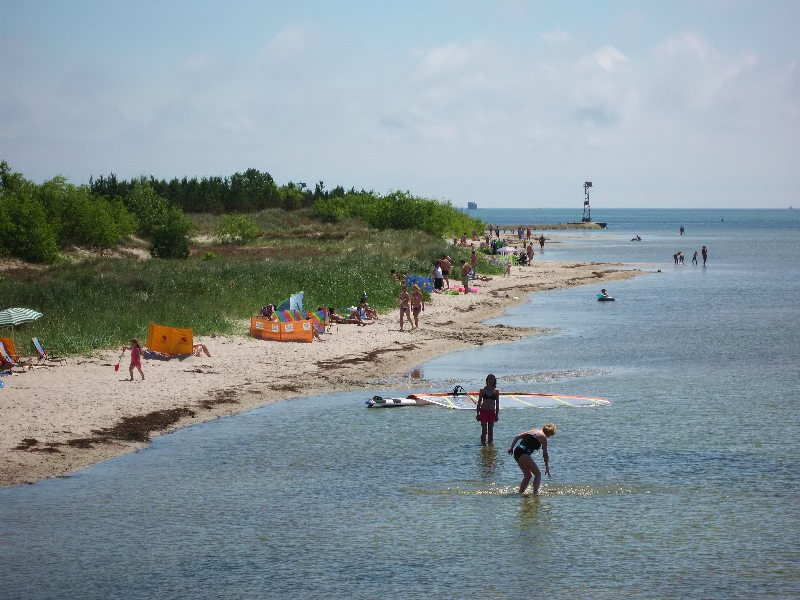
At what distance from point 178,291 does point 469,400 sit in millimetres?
18077

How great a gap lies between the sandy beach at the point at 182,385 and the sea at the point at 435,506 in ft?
2.59

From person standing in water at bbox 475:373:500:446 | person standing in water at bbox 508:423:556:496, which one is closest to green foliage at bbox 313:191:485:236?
person standing in water at bbox 475:373:500:446

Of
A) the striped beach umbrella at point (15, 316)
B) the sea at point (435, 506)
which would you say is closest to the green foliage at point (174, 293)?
the striped beach umbrella at point (15, 316)

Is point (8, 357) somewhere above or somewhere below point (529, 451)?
above

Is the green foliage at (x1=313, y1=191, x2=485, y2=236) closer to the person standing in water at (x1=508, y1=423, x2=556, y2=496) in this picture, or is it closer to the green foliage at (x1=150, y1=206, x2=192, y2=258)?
the green foliage at (x1=150, y1=206, x2=192, y2=258)

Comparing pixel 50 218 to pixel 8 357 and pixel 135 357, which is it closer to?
pixel 8 357

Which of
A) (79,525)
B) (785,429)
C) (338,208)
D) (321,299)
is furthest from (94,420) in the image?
(338,208)

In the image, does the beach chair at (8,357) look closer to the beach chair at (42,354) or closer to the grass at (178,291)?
the beach chair at (42,354)

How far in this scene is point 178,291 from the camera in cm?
4244

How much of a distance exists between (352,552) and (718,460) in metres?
10.7

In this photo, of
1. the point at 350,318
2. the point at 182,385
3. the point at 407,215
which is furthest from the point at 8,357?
the point at 407,215

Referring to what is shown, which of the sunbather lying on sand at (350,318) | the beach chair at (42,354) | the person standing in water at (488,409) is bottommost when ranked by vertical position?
the person standing in water at (488,409)

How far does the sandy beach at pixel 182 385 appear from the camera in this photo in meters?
22.5

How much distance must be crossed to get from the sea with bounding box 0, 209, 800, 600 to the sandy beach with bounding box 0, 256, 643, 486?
79cm
